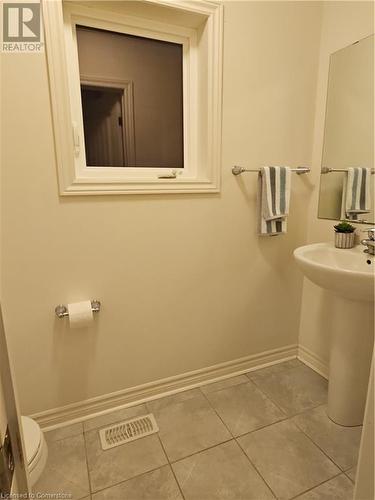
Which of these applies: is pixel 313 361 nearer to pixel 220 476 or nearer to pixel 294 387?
pixel 294 387

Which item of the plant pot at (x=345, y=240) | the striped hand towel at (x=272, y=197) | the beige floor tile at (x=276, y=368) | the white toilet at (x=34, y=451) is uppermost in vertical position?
the striped hand towel at (x=272, y=197)

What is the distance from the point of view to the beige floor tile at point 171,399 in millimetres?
1624

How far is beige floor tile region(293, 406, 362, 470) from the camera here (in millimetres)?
1305

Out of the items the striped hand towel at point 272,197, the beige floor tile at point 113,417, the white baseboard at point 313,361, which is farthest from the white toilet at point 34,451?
the white baseboard at point 313,361

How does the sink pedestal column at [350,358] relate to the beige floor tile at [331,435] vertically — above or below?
above

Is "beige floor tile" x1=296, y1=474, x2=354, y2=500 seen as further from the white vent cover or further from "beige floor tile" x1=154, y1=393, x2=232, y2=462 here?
the white vent cover

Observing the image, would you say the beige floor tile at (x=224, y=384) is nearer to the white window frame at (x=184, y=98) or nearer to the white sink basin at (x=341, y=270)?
the white sink basin at (x=341, y=270)

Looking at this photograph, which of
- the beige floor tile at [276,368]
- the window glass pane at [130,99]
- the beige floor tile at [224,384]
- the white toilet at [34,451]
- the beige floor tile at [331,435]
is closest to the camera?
the white toilet at [34,451]

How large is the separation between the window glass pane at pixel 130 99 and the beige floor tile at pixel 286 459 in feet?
4.90

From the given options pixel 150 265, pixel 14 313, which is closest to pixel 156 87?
pixel 150 265

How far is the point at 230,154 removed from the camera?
159cm

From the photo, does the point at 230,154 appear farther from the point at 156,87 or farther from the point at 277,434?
the point at 277,434

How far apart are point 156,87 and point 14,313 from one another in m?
1.35

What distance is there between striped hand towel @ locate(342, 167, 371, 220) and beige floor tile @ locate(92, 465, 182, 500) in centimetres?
158
